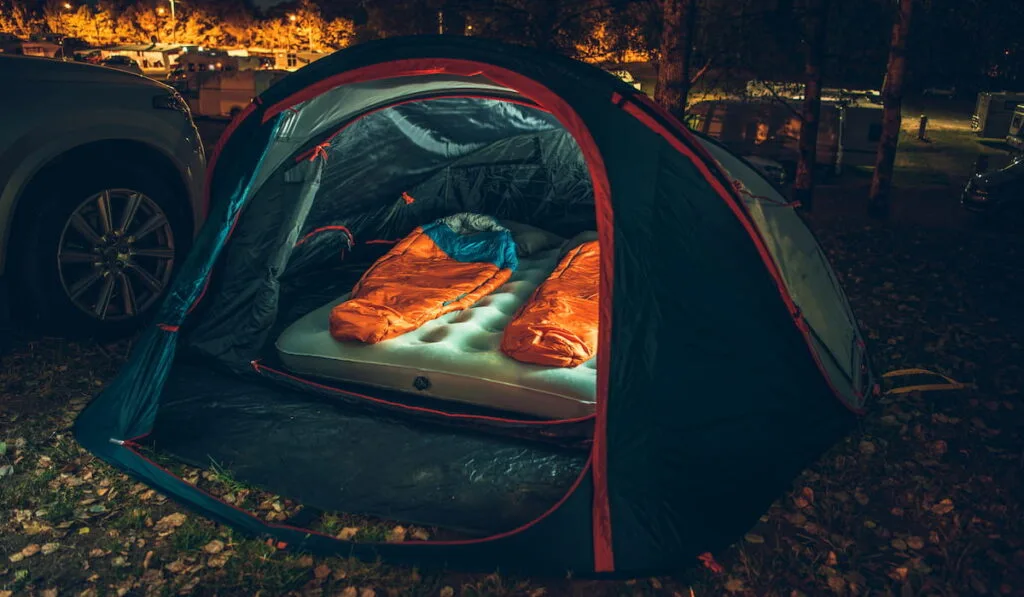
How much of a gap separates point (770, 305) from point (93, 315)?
170 inches

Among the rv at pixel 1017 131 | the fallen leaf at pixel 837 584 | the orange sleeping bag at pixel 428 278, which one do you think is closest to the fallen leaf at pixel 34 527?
the orange sleeping bag at pixel 428 278

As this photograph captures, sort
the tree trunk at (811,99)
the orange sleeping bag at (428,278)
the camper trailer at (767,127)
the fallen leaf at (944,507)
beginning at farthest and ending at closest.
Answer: the camper trailer at (767,127)
the tree trunk at (811,99)
the orange sleeping bag at (428,278)
the fallen leaf at (944,507)

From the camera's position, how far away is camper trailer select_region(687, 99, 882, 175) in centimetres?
1364

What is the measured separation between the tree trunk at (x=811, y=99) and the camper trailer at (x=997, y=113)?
15.3 meters

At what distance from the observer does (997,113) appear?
22.3 meters

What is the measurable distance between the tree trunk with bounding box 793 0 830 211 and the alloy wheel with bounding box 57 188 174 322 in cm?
801

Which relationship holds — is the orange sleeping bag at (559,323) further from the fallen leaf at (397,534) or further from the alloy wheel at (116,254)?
the alloy wheel at (116,254)

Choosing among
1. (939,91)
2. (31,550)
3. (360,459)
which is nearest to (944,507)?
(360,459)

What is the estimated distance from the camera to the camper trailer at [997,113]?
22.0 m

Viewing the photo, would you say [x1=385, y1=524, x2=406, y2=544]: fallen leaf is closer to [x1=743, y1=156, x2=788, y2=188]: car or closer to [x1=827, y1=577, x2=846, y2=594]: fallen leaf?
[x1=827, y1=577, x2=846, y2=594]: fallen leaf

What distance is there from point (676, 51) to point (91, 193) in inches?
226

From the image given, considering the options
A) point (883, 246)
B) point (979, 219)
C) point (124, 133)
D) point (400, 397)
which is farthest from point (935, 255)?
point (124, 133)

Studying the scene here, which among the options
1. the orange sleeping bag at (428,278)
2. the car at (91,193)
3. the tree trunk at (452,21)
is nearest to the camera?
the orange sleeping bag at (428,278)

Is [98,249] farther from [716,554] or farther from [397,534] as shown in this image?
[716,554]
